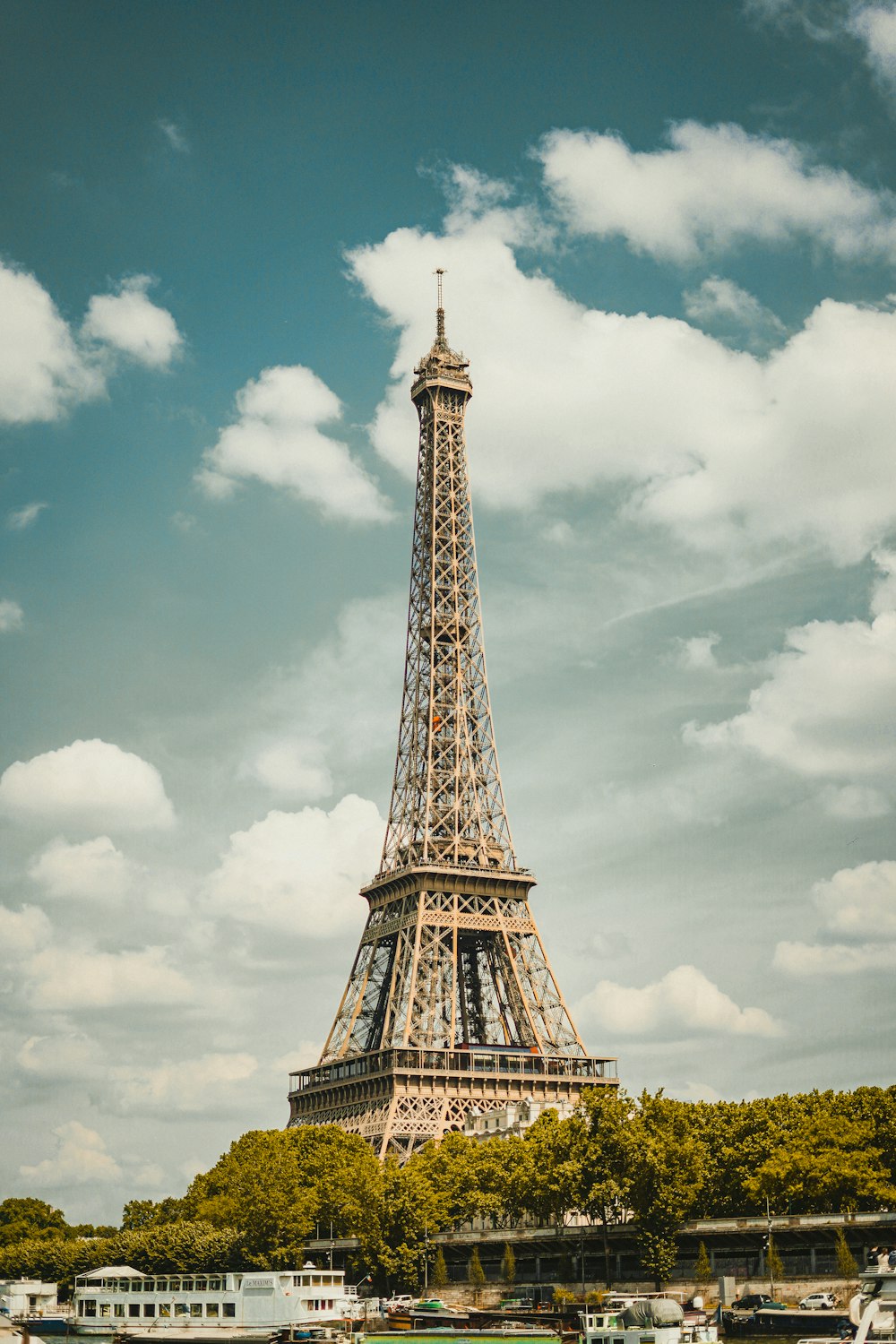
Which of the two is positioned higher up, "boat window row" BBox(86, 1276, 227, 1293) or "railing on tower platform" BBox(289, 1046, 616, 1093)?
"railing on tower platform" BBox(289, 1046, 616, 1093)

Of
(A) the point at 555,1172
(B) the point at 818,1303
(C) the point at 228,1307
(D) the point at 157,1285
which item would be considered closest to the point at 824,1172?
(B) the point at 818,1303

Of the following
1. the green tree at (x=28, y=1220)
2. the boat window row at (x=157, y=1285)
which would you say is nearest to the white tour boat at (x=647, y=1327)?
the boat window row at (x=157, y=1285)

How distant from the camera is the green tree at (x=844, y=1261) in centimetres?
7619

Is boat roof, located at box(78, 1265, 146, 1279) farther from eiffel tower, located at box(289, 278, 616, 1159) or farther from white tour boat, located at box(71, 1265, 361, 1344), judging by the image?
eiffel tower, located at box(289, 278, 616, 1159)

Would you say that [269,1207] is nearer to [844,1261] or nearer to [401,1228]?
[401,1228]

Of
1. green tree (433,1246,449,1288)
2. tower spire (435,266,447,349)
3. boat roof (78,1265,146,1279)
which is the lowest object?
green tree (433,1246,449,1288)

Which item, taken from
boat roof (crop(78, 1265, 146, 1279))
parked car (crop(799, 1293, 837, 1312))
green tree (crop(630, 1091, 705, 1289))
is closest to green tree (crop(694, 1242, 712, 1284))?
green tree (crop(630, 1091, 705, 1289))

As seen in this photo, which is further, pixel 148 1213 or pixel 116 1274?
pixel 148 1213

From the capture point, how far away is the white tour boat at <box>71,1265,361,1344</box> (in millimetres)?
78125

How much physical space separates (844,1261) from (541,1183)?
2113 cm

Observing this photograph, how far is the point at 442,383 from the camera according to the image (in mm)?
157500

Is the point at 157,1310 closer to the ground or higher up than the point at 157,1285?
closer to the ground

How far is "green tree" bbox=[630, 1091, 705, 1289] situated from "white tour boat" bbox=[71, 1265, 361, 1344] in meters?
16.8

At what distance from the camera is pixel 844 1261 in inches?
3004
